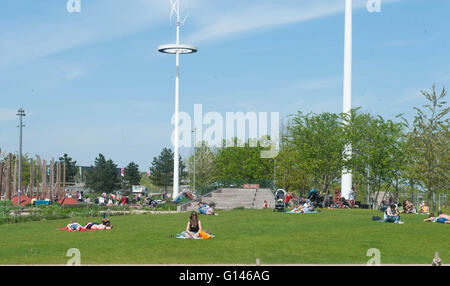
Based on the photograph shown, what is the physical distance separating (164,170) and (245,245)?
10910cm

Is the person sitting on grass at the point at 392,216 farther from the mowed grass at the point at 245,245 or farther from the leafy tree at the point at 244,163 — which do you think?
the leafy tree at the point at 244,163

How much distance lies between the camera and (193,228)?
2081cm

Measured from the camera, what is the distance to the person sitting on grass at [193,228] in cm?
2062

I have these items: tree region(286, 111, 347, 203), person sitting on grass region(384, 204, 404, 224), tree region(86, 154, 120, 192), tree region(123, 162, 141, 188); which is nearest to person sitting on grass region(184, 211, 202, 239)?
person sitting on grass region(384, 204, 404, 224)

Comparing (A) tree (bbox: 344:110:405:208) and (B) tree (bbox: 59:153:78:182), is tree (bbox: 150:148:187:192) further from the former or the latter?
(A) tree (bbox: 344:110:405:208)

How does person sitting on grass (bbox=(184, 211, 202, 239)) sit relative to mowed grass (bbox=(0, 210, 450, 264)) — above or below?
above

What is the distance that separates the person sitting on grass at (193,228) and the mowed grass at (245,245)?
0.63 meters

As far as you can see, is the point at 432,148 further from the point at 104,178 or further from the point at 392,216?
the point at 104,178

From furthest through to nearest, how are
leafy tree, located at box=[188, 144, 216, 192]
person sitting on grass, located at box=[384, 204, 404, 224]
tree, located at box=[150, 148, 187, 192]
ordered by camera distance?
1. tree, located at box=[150, 148, 187, 192]
2. leafy tree, located at box=[188, 144, 216, 192]
3. person sitting on grass, located at box=[384, 204, 404, 224]

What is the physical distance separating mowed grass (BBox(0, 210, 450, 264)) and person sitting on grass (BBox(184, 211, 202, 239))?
2.06 feet

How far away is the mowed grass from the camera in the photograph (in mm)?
15594

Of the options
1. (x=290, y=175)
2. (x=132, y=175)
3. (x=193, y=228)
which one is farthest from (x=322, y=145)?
(x=132, y=175)
